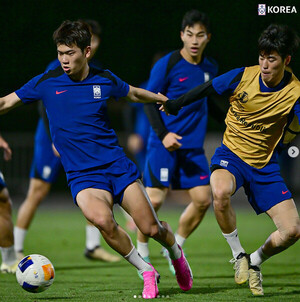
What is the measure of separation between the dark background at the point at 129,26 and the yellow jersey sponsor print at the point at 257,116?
0.70 m

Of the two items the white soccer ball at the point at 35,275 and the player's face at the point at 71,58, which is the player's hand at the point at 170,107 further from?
the white soccer ball at the point at 35,275

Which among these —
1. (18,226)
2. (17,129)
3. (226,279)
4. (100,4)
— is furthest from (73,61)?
(17,129)

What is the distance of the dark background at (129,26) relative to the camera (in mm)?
9008

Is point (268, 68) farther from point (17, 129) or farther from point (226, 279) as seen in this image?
point (17, 129)

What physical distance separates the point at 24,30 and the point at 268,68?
15.7 feet

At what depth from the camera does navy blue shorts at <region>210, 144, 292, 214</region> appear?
6.34 meters

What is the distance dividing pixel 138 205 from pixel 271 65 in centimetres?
176

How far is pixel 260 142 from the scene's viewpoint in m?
6.42

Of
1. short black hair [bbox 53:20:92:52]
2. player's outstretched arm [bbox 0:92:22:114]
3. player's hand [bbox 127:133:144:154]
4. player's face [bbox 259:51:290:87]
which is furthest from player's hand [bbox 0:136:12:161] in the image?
player's hand [bbox 127:133:144:154]

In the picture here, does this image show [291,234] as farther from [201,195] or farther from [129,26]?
[129,26]

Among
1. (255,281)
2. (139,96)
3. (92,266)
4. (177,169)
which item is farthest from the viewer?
(92,266)

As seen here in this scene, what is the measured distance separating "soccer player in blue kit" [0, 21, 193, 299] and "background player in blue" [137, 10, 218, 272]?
172 cm

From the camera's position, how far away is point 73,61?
6.04 meters

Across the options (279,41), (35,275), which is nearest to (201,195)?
(279,41)
